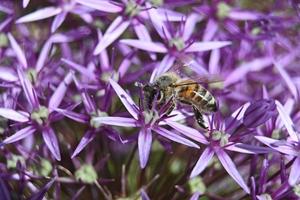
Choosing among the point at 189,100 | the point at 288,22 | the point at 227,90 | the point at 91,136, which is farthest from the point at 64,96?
the point at 288,22

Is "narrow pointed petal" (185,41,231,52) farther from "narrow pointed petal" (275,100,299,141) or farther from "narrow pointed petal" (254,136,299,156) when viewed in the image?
"narrow pointed petal" (254,136,299,156)

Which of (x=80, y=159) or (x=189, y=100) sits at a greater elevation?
(x=189, y=100)

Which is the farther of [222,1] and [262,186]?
[222,1]

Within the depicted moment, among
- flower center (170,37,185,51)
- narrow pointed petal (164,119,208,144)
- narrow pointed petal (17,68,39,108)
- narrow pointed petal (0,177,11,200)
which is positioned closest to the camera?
narrow pointed petal (0,177,11,200)

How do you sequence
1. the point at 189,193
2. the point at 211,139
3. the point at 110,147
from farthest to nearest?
the point at 110,147
the point at 189,193
the point at 211,139

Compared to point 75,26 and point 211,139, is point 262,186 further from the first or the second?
point 75,26

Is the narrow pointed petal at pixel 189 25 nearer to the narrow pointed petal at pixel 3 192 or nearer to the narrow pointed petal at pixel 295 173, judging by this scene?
the narrow pointed petal at pixel 295 173

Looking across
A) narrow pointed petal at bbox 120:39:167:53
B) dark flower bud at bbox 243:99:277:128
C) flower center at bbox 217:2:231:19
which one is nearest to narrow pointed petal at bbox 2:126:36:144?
narrow pointed petal at bbox 120:39:167:53

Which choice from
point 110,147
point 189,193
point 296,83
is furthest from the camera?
point 296,83
